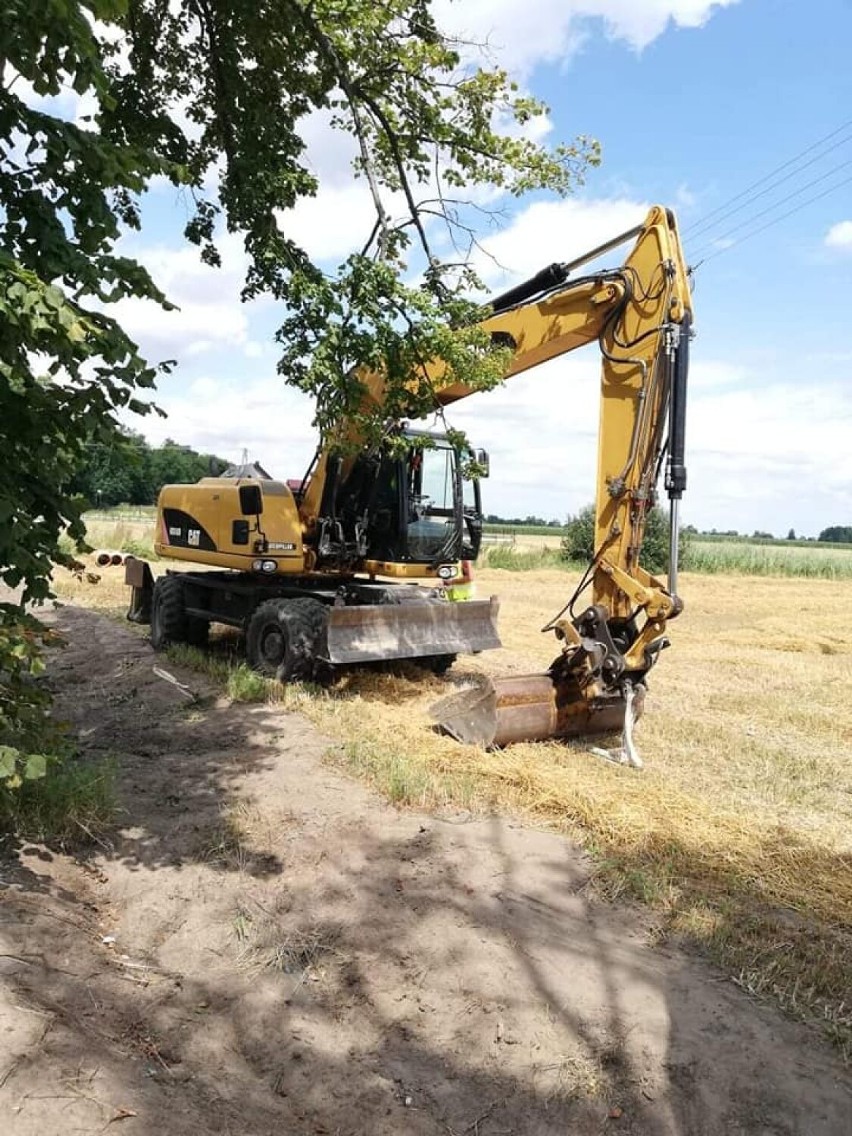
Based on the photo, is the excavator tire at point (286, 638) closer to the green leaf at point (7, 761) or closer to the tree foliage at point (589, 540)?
the green leaf at point (7, 761)

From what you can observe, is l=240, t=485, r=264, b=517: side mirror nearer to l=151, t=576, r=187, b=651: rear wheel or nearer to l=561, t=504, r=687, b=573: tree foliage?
l=151, t=576, r=187, b=651: rear wheel

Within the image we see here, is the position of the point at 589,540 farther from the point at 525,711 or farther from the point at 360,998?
the point at 360,998

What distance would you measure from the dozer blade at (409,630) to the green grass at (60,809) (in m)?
3.22

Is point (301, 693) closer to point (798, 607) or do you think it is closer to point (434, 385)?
point (434, 385)

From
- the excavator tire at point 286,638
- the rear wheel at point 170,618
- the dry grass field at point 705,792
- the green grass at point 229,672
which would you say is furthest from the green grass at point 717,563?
the excavator tire at point 286,638

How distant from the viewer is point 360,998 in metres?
3.67

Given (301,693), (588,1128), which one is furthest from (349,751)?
(588,1128)

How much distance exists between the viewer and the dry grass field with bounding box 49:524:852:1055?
160 inches

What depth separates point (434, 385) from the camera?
22.3 feet

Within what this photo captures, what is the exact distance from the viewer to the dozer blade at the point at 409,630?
324 inches

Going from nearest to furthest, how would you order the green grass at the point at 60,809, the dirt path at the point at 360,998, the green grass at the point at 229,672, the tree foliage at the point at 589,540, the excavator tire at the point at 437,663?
the dirt path at the point at 360,998
the green grass at the point at 60,809
the green grass at the point at 229,672
the excavator tire at the point at 437,663
the tree foliage at the point at 589,540

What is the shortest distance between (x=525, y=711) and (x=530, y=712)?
52 mm

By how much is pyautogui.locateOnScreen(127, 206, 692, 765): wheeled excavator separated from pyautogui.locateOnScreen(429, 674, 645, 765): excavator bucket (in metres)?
0.01

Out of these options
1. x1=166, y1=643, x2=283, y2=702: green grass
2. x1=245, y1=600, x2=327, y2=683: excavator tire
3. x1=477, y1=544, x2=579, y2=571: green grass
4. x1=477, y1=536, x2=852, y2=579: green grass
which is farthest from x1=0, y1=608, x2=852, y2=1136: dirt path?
x1=477, y1=536, x2=852, y2=579: green grass
